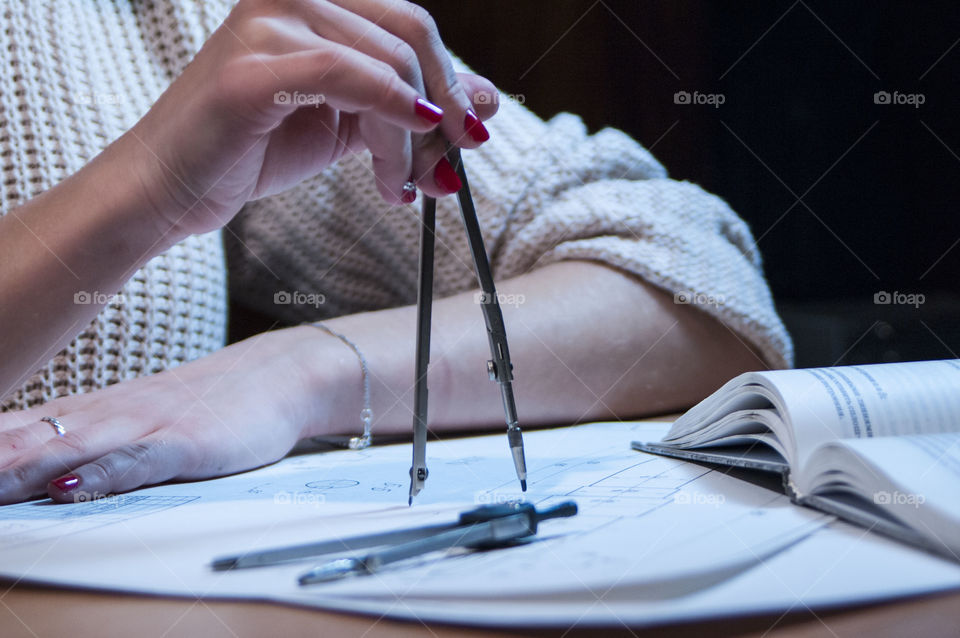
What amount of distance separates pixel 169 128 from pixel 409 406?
0.36m

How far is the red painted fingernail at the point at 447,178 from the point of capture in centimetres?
54

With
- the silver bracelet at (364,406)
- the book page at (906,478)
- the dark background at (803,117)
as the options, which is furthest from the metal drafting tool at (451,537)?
the dark background at (803,117)

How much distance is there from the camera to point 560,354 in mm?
802

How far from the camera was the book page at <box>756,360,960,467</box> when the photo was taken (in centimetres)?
44

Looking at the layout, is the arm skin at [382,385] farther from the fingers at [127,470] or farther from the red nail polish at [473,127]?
the red nail polish at [473,127]

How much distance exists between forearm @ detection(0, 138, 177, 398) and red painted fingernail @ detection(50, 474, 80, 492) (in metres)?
0.08

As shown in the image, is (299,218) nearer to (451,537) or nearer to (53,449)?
(53,449)

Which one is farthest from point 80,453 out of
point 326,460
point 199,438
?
point 326,460

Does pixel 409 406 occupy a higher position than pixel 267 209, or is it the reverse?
pixel 267 209

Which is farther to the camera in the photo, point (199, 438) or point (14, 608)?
point (199, 438)

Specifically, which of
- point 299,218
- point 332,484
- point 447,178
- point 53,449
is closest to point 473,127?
point 447,178

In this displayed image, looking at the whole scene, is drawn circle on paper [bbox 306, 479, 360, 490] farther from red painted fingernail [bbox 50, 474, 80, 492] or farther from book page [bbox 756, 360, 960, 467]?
book page [bbox 756, 360, 960, 467]

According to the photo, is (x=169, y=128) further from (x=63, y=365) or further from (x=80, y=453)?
(x=63, y=365)

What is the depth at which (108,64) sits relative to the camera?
885mm
